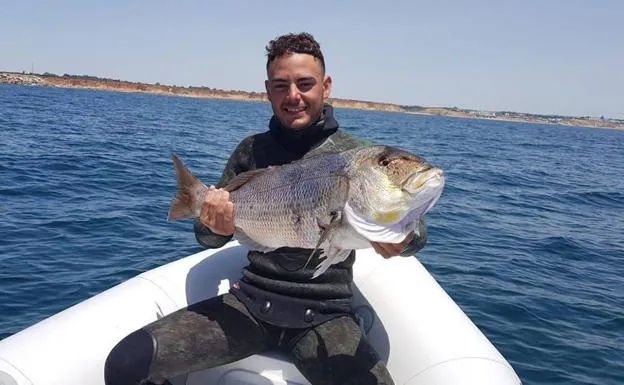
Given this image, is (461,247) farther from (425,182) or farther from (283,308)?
(425,182)

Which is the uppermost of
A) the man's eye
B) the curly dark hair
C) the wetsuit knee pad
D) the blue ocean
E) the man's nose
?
the curly dark hair

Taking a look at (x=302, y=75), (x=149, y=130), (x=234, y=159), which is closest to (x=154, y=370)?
(x=234, y=159)

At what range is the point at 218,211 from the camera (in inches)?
136

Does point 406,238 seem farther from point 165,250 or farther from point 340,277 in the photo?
point 165,250

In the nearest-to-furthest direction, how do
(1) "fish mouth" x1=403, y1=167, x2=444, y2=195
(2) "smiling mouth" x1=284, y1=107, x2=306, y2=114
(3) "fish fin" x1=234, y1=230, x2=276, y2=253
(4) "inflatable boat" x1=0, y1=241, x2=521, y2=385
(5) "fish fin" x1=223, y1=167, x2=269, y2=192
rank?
(1) "fish mouth" x1=403, y1=167, x2=444, y2=195 < (3) "fish fin" x1=234, y1=230, x2=276, y2=253 < (5) "fish fin" x1=223, y1=167, x2=269, y2=192 < (4) "inflatable boat" x1=0, y1=241, x2=521, y2=385 < (2) "smiling mouth" x1=284, y1=107, x2=306, y2=114

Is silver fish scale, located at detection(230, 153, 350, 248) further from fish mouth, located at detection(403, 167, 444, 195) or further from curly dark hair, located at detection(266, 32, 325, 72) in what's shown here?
curly dark hair, located at detection(266, 32, 325, 72)

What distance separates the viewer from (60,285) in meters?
7.58

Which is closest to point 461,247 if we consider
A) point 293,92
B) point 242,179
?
point 293,92

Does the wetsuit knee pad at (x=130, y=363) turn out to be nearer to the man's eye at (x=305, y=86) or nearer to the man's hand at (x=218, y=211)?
the man's hand at (x=218, y=211)

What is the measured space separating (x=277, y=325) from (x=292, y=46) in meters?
1.94

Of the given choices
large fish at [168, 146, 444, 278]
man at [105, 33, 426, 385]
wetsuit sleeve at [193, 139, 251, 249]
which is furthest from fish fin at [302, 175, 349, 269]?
wetsuit sleeve at [193, 139, 251, 249]

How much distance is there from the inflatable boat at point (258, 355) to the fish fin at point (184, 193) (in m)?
1.21

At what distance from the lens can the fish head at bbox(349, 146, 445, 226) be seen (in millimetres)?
2760

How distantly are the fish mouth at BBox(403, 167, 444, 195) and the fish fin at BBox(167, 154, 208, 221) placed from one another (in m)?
1.45
